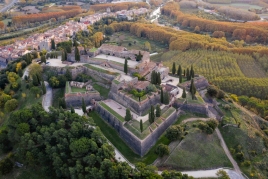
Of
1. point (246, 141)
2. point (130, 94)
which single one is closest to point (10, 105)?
point (130, 94)

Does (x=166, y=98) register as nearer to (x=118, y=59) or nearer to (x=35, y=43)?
(x=118, y=59)

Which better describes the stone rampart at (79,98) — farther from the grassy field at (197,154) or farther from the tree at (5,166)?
the grassy field at (197,154)

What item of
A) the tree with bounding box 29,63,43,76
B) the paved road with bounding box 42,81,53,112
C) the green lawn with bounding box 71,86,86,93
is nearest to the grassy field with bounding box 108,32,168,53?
the tree with bounding box 29,63,43,76

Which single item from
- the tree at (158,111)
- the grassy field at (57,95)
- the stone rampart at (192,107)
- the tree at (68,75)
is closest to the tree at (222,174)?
the tree at (158,111)

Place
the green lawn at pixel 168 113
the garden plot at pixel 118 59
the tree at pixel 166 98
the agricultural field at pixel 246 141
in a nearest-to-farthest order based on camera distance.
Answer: the agricultural field at pixel 246 141 → the green lawn at pixel 168 113 → the tree at pixel 166 98 → the garden plot at pixel 118 59

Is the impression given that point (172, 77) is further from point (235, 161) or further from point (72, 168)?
point (72, 168)

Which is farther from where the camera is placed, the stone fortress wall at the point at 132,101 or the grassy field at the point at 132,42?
the grassy field at the point at 132,42

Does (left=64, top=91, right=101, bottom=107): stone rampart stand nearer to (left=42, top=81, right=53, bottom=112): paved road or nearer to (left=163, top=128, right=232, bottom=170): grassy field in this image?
(left=42, top=81, right=53, bottom=112): paved road
